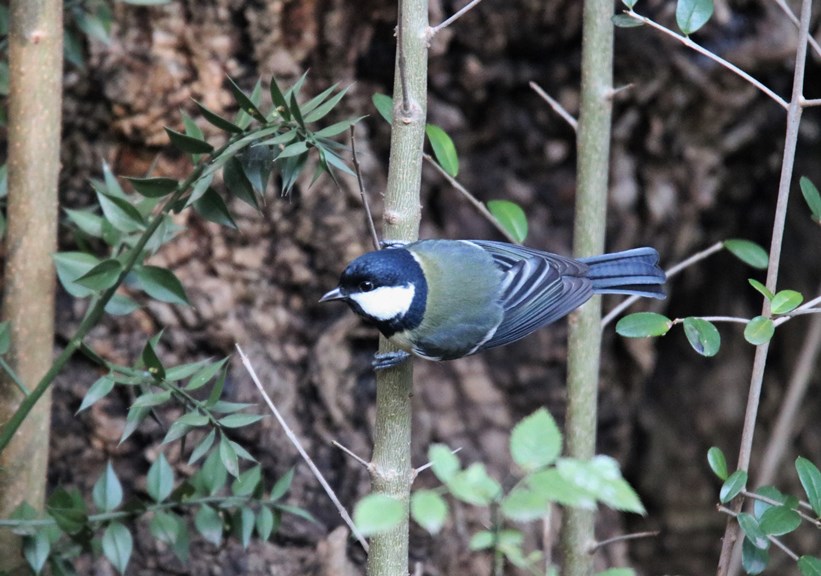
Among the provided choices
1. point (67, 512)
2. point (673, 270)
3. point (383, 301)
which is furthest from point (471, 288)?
point (67, 512)

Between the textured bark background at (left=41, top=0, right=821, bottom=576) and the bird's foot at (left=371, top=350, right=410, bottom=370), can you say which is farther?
the textured bark background at (left=41, top=0, right=821, bottom=576)

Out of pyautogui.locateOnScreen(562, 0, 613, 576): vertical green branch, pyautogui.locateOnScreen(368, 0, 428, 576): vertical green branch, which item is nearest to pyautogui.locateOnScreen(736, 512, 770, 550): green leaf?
pyautogui.locateOnScreen(562, 0, 613, 576): vertical green branch

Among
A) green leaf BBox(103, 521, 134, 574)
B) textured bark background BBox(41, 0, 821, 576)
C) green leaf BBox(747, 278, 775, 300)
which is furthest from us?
textured bark background BBox(41, 0, 821, 576)

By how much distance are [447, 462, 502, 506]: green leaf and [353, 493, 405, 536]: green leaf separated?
5 centimetres

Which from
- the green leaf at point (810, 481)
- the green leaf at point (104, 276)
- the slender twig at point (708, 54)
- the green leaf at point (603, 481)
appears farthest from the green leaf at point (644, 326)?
the green leaf at point (104, 276)

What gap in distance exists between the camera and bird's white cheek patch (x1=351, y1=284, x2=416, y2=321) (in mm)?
1546

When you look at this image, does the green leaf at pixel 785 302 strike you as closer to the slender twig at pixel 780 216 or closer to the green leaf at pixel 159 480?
the slender twig at pixel 780 216

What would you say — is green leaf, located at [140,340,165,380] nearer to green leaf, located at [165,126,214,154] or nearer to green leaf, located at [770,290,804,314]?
green leaf, located at [165,126,214,154]

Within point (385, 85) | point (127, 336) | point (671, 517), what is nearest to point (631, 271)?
point (385, 85)

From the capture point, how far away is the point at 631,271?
1.80 meters

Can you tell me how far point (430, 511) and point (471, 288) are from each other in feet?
3.66

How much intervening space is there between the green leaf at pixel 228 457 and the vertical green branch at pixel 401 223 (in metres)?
0.20

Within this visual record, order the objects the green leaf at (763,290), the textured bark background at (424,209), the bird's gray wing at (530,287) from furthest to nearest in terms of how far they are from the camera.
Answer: the textured bark background at (424,209) < the bird's gray wing at (530,287) < the green leaf at (763,290)

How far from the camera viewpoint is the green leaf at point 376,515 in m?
0.64
